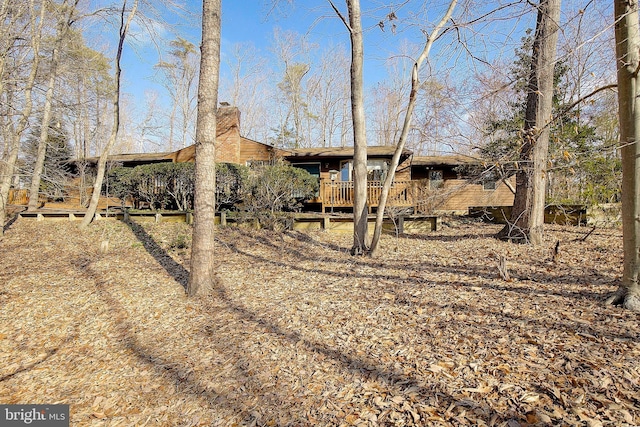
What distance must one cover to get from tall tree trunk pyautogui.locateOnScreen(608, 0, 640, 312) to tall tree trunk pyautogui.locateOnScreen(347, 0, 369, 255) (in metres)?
4.16

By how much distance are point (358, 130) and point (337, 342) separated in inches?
192

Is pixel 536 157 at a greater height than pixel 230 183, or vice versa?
pixel 536 157

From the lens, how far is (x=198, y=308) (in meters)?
4.82

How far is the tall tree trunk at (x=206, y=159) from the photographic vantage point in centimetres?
519

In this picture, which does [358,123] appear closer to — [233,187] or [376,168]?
[233,187]

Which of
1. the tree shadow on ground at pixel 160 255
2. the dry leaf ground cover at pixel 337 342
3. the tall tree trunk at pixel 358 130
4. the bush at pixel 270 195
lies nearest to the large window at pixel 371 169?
the bush at pixel 270 195

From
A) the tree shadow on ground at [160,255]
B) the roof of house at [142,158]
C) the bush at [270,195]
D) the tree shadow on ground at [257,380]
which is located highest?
the roof of house at [142,158]

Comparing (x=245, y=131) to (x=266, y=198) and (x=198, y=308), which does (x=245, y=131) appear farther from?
(x=198, y=308)

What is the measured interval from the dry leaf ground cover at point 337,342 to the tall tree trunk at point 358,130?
0.62 meters

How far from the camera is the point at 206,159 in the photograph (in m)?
5.18

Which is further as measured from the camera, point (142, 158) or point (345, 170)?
point (142, 158)

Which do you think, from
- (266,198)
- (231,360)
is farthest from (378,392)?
(266,198)

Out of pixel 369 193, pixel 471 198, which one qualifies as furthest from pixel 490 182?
pixel 471 198

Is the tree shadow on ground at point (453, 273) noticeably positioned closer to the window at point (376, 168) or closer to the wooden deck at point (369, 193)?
the wooden deck at point (369, 193)
